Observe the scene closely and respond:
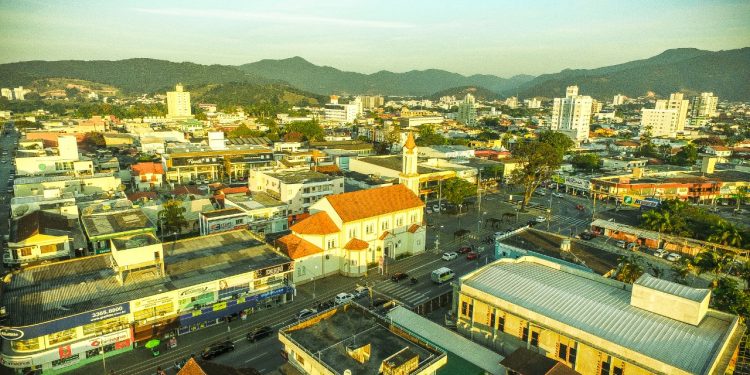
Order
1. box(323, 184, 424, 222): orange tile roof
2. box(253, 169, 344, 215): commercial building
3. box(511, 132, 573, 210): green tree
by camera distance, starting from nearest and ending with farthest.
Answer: box(323, 184, 424, 222): orange tile roof, box(253, 169, 344, 215): commercial building, box(511, 132, 573, 210): green tree

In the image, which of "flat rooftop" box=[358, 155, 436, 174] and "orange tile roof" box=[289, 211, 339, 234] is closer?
"orange tile roof" box=[289, 211, 339, 234]

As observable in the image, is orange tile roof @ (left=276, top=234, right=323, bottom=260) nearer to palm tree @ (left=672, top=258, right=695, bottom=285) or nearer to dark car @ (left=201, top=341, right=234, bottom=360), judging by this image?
dark car @ (left=201, top=341, right=234, bottom=360)

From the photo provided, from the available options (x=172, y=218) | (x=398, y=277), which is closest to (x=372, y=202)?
(x=398, y=277)

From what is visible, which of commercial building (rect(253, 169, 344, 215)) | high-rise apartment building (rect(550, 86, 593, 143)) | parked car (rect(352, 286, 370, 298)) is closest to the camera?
parked car (rect(352, 286, 370, 298))

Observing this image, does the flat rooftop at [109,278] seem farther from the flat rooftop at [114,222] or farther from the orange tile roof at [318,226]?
the flat rooftop at [114,222]

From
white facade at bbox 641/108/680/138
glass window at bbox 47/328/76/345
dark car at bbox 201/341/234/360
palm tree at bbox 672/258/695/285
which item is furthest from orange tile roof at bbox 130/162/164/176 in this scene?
white facade at bbox 641/108/680/138

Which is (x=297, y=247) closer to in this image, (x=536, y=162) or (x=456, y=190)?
(x=456, y=190)
